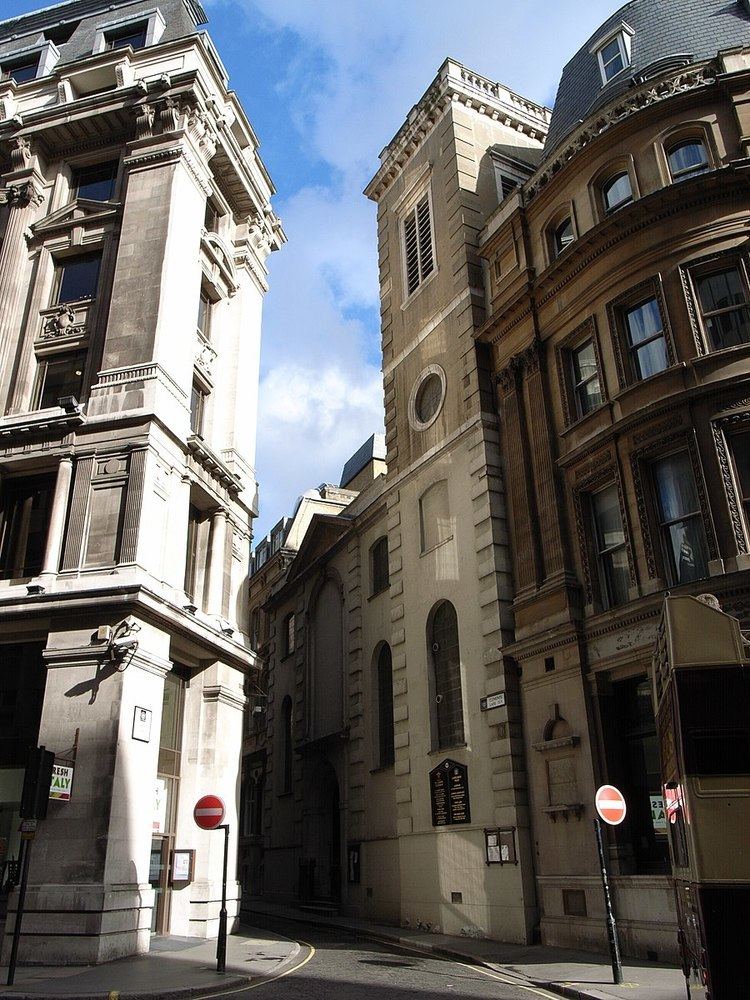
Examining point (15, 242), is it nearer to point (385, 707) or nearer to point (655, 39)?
point (385, 707)

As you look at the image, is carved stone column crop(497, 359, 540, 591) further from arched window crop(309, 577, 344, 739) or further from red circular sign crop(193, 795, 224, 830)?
arched window crop(309, 577, 344, 739)

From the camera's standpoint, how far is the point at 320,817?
111 feet

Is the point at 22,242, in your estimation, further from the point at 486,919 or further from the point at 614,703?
the point at 486,919

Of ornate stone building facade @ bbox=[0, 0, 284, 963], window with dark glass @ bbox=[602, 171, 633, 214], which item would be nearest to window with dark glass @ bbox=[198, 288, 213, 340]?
ornate stone building facade @ bbox=[0, 0, 284, 963]

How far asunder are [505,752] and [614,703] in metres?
3.29

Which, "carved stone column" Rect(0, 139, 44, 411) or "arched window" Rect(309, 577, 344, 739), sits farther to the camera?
"arched window" Rect(309, 577, 344, 739)

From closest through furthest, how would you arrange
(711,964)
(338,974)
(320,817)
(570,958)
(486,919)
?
(711,964) < (338,974) < (570,958) < (486,919) < (320,817)

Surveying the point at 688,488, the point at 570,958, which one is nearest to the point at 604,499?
the point at 688,488

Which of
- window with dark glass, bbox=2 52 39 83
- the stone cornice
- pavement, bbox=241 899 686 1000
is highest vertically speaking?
window with dark glass, bbox=2 52 39 83

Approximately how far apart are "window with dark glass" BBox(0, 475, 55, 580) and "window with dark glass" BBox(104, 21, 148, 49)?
17253mm

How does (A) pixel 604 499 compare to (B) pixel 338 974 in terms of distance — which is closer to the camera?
(B) pixel 338 974

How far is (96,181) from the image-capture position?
2714cm

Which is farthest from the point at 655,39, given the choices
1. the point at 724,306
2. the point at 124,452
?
the point at 124,452

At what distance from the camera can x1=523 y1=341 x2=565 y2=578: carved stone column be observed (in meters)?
20.1
